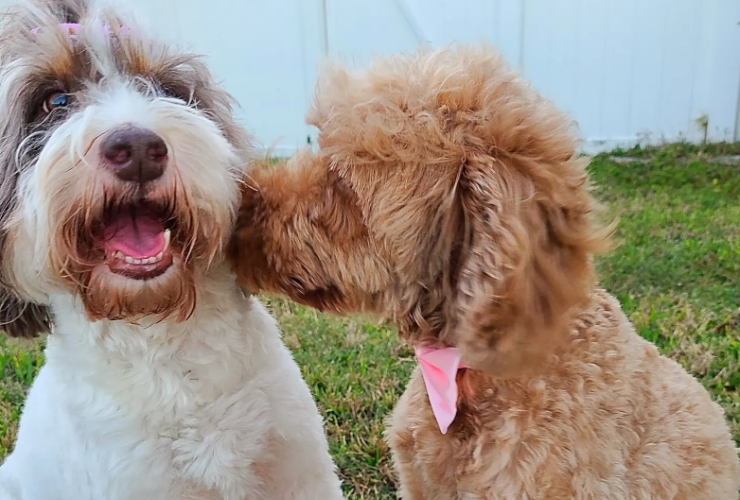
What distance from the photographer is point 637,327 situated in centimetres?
312

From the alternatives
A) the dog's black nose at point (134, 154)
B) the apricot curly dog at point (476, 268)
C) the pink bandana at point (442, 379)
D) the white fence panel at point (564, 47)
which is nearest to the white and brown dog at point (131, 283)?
the dog's black nose at point (134, 154)

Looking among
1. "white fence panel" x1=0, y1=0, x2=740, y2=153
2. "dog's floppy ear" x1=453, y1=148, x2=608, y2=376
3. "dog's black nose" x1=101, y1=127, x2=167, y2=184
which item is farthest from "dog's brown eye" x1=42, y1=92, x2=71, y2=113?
"white fence panel" x1=0, y1=0, x2=740, y2=153

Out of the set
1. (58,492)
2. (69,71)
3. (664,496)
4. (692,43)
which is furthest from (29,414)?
(692,43)

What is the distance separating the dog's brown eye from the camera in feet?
4.85

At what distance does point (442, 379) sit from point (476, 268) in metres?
0.32

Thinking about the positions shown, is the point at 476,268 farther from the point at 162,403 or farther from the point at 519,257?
the point at 162,403

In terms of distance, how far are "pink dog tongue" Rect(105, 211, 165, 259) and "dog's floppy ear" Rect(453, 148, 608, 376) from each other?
606 mm

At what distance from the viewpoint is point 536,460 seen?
1547mm

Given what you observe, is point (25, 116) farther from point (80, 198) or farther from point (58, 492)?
point (58, 492)

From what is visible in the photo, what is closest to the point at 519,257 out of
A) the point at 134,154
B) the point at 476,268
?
the point at 476,268

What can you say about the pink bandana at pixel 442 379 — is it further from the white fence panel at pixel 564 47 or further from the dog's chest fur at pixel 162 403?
the white fence panel at pixel 564 47

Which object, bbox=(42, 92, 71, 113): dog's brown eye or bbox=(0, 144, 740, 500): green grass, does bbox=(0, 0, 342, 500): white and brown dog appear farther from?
bbox=(0, 144, 740, 500): green grass

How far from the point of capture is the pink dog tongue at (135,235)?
4.58 feet

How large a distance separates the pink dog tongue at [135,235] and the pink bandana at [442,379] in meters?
0.62
